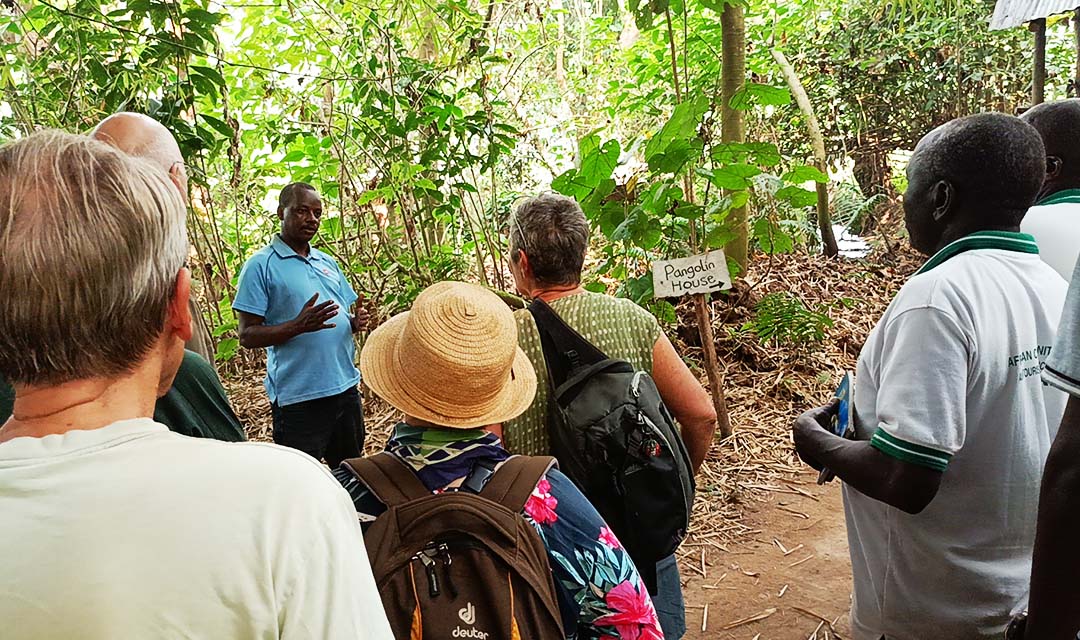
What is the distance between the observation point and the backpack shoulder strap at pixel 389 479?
55.1 inches

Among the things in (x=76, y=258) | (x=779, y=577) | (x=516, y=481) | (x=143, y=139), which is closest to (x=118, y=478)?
(x=76, y=258)

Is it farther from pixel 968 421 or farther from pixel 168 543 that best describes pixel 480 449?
pixel 968 421

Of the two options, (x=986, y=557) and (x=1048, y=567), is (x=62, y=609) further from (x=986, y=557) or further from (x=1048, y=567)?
(x=986, y=557)

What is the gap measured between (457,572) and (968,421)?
1258 mm

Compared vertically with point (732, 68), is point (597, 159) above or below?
below

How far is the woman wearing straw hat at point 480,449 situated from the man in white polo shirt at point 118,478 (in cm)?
53

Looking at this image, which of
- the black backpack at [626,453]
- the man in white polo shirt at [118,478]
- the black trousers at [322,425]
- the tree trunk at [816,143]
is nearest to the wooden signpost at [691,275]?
the black backpack at [626,453]

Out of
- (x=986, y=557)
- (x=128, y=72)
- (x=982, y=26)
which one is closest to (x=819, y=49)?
(x=982, y=26)

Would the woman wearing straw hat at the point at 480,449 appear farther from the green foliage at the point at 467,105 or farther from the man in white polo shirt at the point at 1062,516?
the green foliage at the point at 467,105

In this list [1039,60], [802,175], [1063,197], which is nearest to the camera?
[1063,197]

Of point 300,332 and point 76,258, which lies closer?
point 76,258

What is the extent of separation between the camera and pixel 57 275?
0.88 metres

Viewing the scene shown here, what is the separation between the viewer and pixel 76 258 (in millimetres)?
888

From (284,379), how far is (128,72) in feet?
6.38
